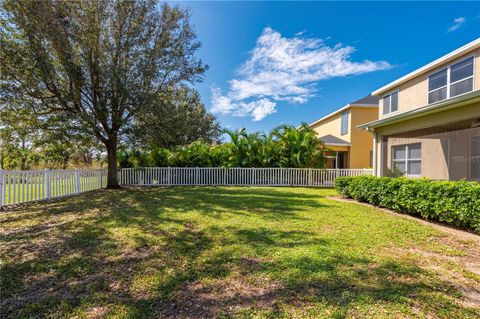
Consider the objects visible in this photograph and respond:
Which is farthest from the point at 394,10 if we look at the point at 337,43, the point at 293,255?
the point at 293,255

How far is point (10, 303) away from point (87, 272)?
29.7 inches

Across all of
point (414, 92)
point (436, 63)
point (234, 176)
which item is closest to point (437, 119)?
point (436, 63)

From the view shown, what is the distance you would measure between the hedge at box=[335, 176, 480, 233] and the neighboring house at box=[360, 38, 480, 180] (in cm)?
225

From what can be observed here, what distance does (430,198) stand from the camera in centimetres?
582

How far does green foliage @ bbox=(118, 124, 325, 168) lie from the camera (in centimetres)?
1495

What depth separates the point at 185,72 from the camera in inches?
446

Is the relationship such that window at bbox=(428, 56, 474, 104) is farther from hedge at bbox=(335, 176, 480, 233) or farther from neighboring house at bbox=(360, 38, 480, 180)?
hedge at bbox=(335, 176, 480, 233)

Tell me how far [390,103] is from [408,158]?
4.61m

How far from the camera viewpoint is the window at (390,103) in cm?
1302

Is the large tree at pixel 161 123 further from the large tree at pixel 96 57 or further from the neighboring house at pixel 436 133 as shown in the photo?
the neighboring house at pixel 436 133

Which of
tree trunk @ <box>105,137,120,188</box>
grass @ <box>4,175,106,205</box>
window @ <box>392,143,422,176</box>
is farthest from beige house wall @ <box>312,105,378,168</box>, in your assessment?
grass @ <box>4,175,106,205</box>

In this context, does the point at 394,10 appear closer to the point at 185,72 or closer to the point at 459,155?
the point at 459,155

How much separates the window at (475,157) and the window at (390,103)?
4511mm

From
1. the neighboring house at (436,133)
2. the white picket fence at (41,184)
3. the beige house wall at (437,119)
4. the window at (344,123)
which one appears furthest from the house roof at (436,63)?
the white picket fence at (41,184)
